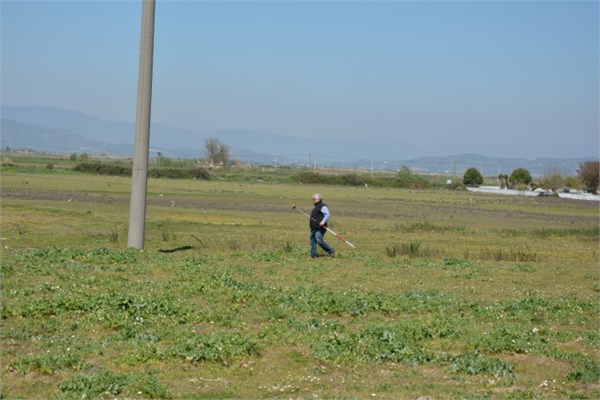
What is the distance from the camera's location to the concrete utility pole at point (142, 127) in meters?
24.4

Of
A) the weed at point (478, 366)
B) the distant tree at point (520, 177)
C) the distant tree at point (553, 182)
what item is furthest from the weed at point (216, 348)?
the distant tree at point (520, 177)

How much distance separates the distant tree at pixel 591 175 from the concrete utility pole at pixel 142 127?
14243cm

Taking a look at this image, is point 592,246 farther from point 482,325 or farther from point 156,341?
point 156,341

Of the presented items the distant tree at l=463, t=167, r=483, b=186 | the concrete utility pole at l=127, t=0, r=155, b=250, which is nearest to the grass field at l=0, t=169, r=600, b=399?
the concrete utility pole at l=127, t=0, r=155, b=250

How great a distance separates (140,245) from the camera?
82.0 feet

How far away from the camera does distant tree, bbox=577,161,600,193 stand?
15575cm

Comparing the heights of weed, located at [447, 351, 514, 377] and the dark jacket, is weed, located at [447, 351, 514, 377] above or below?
below

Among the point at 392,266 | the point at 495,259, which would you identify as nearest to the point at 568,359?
the point at 392,266

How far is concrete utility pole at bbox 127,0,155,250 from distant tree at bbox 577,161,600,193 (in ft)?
467

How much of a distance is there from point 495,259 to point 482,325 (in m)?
13.7

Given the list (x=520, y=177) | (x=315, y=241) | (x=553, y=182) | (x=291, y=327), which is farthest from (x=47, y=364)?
(x=520, y=177)

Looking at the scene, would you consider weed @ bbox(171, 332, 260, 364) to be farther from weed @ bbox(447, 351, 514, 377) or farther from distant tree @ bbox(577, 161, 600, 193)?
distant tree @ bbox(577, 161, 600, 193)

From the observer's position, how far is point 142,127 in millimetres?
24578

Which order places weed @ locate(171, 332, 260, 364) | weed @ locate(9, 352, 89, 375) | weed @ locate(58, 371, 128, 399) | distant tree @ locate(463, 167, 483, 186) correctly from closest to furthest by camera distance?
weed @ locate(58, 371, 128, 399), weed @ locate(9, 352, 89, 375), weed @ locate(171, 332, 260, 364), distant tree @ locate(463, 167, 483, 186)
